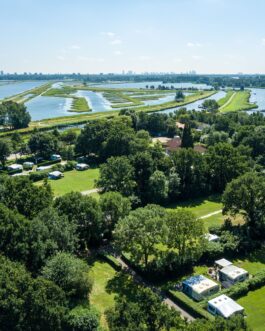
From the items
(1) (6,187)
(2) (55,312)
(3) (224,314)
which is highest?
(1) (6,187)

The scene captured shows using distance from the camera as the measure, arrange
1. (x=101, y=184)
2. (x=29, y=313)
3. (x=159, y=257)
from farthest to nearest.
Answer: (x=101, y=184) < (x=159, y=257) < (x=29, y=313)

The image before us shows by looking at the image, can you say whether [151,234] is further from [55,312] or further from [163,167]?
[163,167]

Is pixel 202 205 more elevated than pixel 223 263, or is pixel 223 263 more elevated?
pixel 223 263

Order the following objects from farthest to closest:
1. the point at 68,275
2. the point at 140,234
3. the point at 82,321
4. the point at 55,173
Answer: the point at 55,173 < the point at 140,234 < the point at 68,275 < the point at 82,321

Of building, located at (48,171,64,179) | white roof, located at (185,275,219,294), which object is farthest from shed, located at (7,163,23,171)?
white roof, located at (185,275,219,294)

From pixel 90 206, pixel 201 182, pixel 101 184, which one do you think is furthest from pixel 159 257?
pixel 201 182

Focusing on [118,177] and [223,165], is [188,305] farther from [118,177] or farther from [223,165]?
[223,165]

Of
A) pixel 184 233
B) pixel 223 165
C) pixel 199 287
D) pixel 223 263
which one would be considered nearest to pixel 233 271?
pixel 223 263

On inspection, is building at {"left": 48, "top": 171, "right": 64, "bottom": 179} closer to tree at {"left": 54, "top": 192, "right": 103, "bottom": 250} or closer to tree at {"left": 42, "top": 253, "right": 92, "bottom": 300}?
tree at {"left": 54, "top": 192, "right": 103, "bottom": 250}
